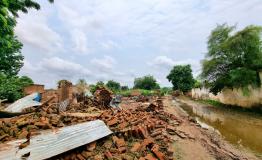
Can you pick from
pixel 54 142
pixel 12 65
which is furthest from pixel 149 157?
pixel 12 65

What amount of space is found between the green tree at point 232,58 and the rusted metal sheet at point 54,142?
1444 centimetres

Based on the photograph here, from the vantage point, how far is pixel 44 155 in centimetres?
393

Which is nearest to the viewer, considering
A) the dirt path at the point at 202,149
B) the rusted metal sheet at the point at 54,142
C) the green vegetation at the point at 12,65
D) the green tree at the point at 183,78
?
the rusted metal sheet at the point at 54,142

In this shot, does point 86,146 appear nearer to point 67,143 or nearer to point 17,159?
point 67,143

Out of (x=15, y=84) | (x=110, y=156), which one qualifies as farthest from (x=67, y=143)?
(x=15, y=84)

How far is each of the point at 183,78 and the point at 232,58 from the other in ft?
97.2

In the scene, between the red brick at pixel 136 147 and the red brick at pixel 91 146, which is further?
the red brick at pixel 136 147

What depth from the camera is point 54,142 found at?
4.41 m

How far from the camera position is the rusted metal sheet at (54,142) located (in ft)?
12.8

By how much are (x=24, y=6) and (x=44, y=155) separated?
13.0 m

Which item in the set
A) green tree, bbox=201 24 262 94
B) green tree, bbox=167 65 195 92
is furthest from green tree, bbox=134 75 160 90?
green tree, bbox=201 24 262 94

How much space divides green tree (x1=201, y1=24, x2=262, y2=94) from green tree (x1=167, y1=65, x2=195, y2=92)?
26.1m

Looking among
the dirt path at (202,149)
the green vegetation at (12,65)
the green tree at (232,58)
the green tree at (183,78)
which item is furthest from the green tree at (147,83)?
the dirt path at (202,149)

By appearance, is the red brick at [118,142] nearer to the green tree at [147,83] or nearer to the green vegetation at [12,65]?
the green vegetation at [12,65]
